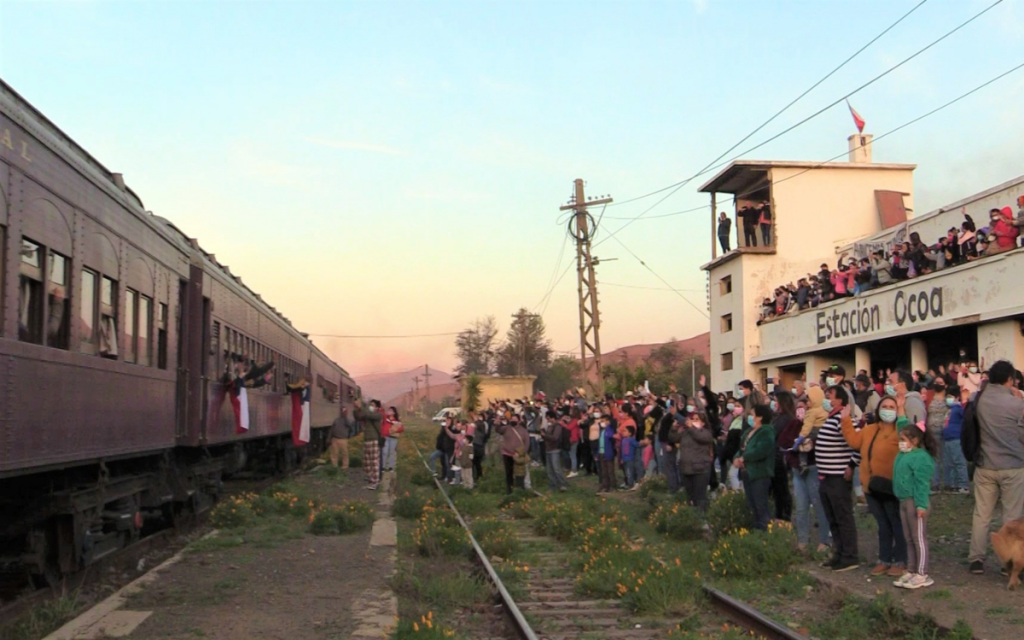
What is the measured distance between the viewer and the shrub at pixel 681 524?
13.0 m

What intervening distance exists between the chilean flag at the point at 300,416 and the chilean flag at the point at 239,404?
267 inches

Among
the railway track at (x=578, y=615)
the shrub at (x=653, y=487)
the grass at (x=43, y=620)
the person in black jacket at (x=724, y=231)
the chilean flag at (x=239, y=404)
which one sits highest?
the person in black jacket at (x=724, y=231)

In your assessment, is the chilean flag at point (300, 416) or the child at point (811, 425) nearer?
the child at point (811, 425)

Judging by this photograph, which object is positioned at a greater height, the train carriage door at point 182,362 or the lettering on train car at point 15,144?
the lettering on train car at point 15,144

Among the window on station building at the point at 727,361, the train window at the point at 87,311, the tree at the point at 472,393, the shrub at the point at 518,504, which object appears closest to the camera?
the train window at the point at 87,311

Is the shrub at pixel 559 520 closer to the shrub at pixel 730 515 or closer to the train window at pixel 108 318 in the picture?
the shrub at pixel 730 515

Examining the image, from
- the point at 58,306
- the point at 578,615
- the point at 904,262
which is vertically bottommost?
the point at 578,615

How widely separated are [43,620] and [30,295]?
2446mm

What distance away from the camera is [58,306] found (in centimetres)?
812

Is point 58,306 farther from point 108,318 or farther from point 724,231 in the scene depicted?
point 724,231

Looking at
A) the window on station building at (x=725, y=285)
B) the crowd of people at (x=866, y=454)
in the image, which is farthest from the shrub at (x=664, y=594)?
the window on station building at (x=725, y=285)

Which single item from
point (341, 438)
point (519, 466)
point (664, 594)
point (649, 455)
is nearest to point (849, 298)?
point (649, 455)

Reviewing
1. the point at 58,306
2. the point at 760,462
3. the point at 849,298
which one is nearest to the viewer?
the point at 58,306

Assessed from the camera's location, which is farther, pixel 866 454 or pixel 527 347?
pixel 527 347
